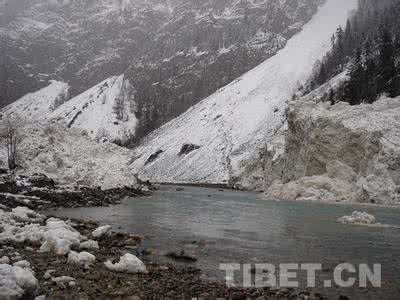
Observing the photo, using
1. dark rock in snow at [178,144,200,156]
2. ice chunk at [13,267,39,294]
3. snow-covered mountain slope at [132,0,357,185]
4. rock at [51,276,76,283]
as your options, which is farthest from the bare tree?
dark rock in snow at [178,144,200,156]

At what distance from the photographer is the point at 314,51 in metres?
185

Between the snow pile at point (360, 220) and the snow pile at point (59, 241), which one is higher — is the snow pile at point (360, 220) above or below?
below

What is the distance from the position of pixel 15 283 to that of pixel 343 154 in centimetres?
5327

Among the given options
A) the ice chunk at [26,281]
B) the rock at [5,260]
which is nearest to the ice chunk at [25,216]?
the rock at [5,260]

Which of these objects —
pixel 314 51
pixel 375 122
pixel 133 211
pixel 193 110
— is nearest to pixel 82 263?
pixel 133 211

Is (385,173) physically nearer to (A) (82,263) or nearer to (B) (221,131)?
(A) (82,263)

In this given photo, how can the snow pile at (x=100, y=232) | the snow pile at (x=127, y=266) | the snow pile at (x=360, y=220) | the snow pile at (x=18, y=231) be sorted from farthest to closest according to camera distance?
the snow pile at (x=360, y=220)
the snow pile at (x=100, y=232)
the snow pile at (x=18, y=231)
the snow pile at (x=127, y=266)

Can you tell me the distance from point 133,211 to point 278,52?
173845 millimetres

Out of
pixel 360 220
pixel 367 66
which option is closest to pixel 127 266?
pixel 360 220

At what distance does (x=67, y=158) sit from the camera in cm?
5169

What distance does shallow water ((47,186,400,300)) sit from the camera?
17219 mm

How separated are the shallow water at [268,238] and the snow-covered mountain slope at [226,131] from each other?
61.7 meters

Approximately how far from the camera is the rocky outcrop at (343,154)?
164 ft

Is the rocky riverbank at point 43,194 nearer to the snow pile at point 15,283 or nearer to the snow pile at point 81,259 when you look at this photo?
the snow pile at point 81,259
